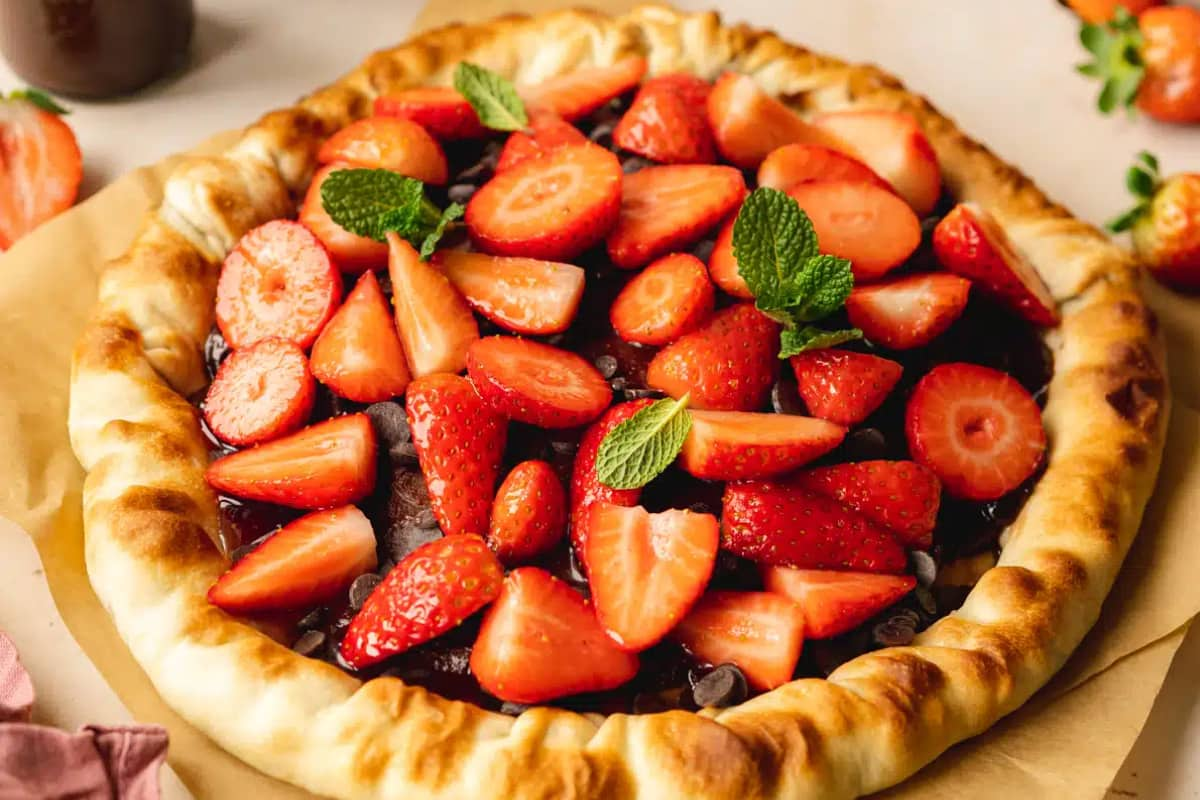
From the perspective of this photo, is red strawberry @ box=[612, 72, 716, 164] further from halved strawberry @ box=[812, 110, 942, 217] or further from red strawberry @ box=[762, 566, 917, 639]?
red strawberry @ box=[762, 566, 917, 639]

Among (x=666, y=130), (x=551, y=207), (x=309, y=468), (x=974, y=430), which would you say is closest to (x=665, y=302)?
(x=551, y=207)

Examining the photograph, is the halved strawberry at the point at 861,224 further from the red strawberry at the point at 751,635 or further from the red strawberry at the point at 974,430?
the red strawberry at the point at 751,635

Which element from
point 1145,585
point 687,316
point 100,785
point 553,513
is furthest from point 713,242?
point 100,785

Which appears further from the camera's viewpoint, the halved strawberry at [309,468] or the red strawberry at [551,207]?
the red strawberry at [551,207]

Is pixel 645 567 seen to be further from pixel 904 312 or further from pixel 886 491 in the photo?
pixel 904 312

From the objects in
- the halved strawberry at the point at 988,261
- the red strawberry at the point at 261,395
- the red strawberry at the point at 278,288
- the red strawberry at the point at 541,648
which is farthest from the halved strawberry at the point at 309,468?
the halved strawberry at the point at 988,261
